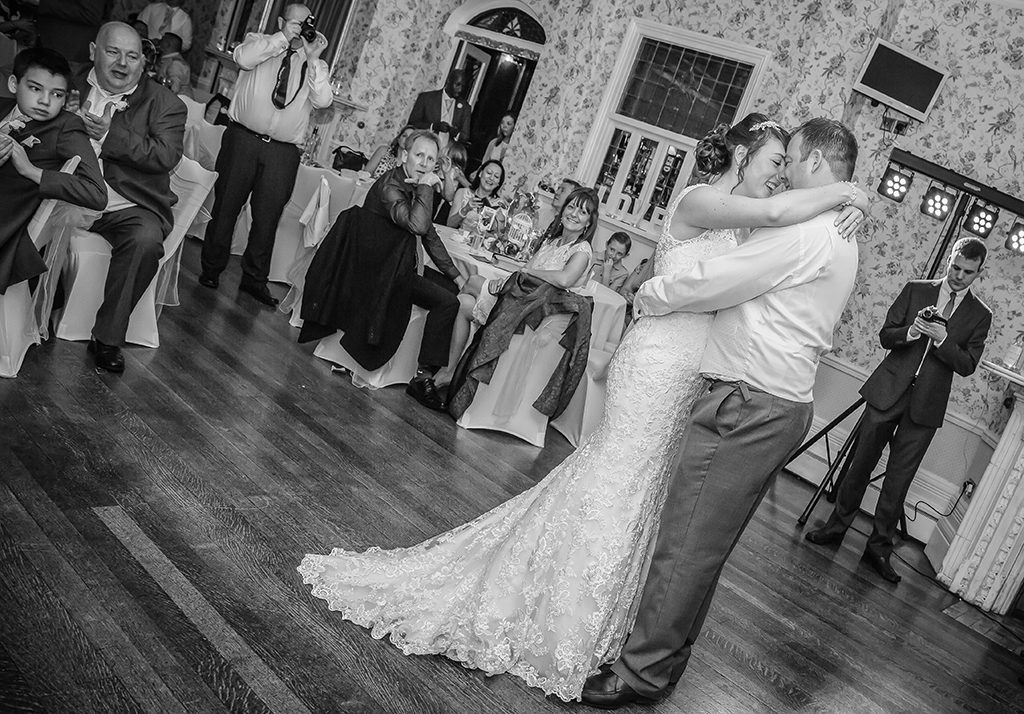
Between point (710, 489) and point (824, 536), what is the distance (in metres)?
3.16

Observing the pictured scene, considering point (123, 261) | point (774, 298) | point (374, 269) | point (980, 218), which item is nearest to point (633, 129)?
point (980, 218)

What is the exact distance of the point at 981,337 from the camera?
522cm

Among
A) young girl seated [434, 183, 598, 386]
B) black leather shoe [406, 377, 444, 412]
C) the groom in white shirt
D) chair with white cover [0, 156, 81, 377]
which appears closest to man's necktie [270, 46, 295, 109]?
young girl seated [434, 183, 598, 386]

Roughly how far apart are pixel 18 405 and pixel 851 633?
3.44 m

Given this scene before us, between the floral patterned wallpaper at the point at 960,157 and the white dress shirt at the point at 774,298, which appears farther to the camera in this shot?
the floral patterned wallpaper at the point at 960,157

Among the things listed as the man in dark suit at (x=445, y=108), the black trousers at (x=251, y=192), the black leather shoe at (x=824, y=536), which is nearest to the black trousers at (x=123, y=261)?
the black trousers at (x=251, y=192)

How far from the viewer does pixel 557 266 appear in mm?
4828

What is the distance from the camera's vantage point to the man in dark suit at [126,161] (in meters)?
3.75

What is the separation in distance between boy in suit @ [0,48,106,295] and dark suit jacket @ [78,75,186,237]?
358mm

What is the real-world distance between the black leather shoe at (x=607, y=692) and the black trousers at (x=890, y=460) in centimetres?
308

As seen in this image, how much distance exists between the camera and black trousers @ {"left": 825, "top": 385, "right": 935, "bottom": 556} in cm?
508

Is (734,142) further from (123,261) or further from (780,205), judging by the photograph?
(123,261)

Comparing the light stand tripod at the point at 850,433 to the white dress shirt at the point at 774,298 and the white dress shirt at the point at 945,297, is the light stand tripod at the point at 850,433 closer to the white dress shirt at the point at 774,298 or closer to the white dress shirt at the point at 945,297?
the white dress shirt at the point at 945,297

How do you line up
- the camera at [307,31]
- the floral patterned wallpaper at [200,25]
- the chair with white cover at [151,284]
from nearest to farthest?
1. the chair with white cover at [151,284]
2. the camera at [307,31]
3. the floral patterned wallpaper at [200,25]
